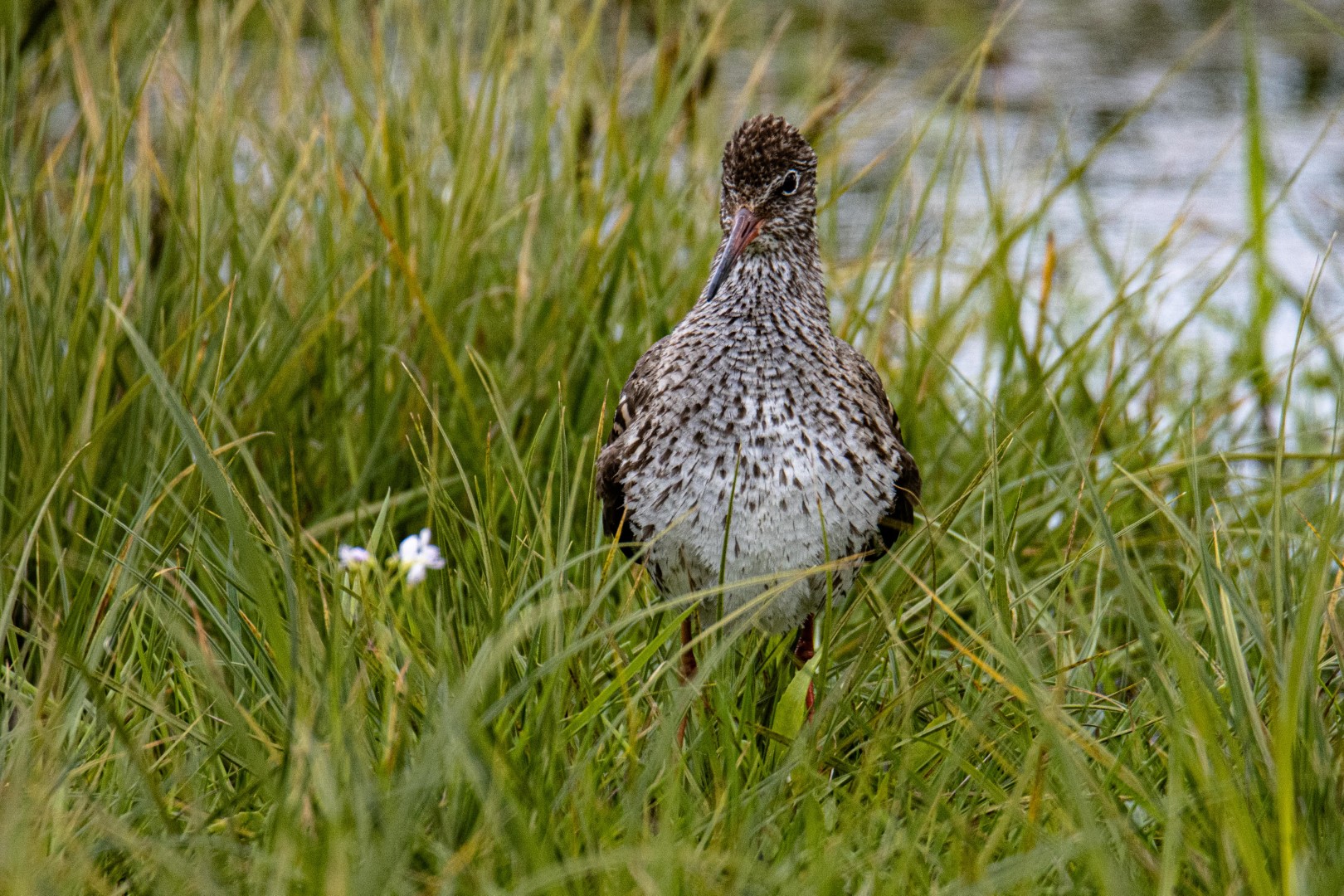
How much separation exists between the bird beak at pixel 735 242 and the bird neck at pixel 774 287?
3 centimetres

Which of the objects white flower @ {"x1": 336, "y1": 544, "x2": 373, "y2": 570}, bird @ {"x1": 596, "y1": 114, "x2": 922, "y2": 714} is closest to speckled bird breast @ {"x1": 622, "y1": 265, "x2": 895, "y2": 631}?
bird @ {"x1": 596, "y1": 114, "x2": 922, "y2": 714}

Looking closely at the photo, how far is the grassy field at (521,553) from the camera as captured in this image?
254 centimetres

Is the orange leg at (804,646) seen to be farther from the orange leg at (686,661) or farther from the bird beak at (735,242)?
the bird beak at (735,242)

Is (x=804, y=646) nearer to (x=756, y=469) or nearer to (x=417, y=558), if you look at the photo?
(x=756, y=469)

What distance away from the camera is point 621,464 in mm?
3793

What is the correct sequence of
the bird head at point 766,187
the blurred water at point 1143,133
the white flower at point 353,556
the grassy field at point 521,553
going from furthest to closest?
the blurred water at point 1143,133, the bird head at point 766,187, the white flower at point 353,556, the grassy field at point 521,553

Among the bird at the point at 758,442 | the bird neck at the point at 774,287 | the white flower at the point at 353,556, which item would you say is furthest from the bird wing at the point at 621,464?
the white flower at the point at 353,556

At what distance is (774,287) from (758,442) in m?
0.52

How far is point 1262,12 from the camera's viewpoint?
485 inches

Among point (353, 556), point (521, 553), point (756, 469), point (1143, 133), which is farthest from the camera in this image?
point (1143, 133)

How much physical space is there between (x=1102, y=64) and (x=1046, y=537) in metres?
7.62

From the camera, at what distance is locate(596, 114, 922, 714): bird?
3.60 m

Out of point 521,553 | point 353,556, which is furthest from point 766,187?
point 353,556

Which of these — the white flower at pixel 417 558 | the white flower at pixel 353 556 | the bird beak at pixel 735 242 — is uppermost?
the bird beak at pixel 735 242
